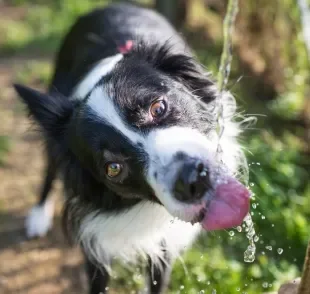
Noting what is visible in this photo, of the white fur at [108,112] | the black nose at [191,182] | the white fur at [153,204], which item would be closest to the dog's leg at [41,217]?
the white fur at [153,204]

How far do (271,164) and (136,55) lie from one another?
1.81 m

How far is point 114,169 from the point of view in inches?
94.6

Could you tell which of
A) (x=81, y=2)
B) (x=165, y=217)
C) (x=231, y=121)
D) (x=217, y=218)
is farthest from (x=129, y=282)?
(x=81, y=2)

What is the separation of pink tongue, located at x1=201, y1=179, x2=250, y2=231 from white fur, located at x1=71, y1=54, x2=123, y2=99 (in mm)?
1078

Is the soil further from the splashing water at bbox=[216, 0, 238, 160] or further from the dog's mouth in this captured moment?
the dog's mouth

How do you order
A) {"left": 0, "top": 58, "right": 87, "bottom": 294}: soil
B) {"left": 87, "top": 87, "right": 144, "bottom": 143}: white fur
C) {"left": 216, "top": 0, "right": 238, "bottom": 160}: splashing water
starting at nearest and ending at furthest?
{"left": 87, "top": 87, "right": 144, "bottom": 143}: white fur, {"left": 216, "top": 0, "right": 238, "bottom": 160}: splashing water, {"left": 0, "top": 58, "right": 87, "bottom": 294}: soil

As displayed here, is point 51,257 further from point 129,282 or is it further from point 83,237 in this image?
point 83,237

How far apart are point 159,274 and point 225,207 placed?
4.15 ft

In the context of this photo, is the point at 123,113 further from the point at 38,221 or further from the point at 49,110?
the point at 38,221

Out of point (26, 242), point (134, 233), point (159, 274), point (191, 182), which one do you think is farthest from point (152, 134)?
point (26, 242)

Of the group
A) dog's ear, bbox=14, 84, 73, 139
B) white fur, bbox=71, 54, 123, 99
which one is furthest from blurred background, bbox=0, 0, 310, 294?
dog's ear, bbox=14, 84, 73, 139

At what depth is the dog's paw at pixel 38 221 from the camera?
3953mm

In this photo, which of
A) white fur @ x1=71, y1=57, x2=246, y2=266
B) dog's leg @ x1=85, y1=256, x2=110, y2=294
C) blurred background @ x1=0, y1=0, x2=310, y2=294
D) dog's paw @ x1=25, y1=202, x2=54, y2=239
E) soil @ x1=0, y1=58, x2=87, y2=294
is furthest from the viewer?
dog's paw @ x1=25, y1=202, x2=54, y2=239

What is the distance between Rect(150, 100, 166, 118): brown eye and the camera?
7.72 ft
